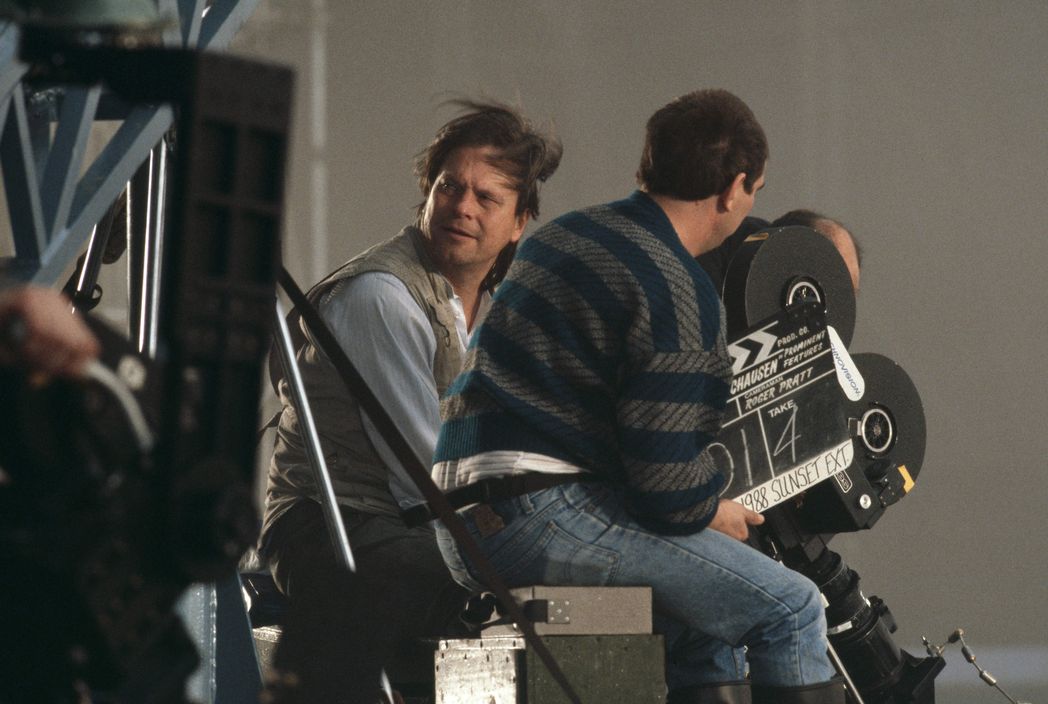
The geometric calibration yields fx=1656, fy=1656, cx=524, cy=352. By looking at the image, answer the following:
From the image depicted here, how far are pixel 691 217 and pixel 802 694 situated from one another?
729 mm

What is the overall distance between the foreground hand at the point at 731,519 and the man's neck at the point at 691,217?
388 mm

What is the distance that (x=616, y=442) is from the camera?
2395 mm

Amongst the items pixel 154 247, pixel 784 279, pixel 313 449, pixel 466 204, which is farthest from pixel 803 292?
pixel 154 247

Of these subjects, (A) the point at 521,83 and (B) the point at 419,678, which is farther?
(A) the point at 521,83

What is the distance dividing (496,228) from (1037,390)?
4.89 m

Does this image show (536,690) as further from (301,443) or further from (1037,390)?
(1037,390)

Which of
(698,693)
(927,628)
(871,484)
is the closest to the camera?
(698,693)

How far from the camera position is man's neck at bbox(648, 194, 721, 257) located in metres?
2.52

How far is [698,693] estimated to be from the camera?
2557mm

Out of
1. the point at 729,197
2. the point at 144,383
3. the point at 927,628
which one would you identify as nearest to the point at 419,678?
the point at 729,197

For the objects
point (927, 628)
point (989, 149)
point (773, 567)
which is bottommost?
point (927, 628)

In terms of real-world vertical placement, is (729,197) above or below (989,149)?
below

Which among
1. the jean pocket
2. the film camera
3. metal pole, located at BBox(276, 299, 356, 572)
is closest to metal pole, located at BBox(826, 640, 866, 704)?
the film camera

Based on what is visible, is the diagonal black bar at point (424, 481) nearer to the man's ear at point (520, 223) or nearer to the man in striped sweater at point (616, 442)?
the man in striped sweater at point (616, 442)
